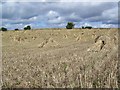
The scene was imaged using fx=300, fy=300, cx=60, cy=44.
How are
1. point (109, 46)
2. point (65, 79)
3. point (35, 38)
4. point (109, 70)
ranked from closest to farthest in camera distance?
point (65, 79) < point (109, 70) < point (109, 46) < point (35, 38)

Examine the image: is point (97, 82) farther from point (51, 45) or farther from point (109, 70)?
point (51, 45)

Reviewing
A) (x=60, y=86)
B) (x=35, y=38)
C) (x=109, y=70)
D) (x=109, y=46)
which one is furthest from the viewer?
(x=35, y=38)

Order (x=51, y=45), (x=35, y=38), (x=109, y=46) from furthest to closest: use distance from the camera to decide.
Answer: (x=35, y=38), (x=51, y=45), (x=109, y=46)

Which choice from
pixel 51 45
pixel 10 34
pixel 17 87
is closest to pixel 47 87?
pixel 17 87

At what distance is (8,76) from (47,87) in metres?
2.49

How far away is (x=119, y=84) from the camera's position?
704 centimetres

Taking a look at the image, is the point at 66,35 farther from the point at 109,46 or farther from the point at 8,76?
the point at 8,76

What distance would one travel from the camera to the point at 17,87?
296 inches

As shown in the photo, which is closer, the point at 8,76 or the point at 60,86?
the point at 60,86

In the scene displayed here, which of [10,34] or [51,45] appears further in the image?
[10,34]

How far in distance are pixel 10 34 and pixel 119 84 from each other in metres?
48.2

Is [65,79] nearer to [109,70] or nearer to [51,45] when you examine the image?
[109,70]

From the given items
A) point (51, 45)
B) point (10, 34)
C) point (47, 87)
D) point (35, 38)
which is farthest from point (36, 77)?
point (10, 34)

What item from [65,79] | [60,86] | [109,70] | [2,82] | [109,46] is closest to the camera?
[60,86]
